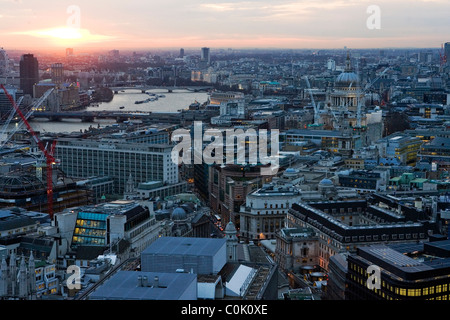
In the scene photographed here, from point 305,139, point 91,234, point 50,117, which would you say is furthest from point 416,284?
point 50,117

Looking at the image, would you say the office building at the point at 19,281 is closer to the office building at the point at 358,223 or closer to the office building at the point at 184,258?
the office building at the point at 184,258

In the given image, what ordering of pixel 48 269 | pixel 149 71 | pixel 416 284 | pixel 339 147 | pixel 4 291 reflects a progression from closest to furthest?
pixel 416 284, pixel 4 291, pixel 48 269, pixel 339 147, pixel 149 71

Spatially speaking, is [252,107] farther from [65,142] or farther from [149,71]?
[149,71]

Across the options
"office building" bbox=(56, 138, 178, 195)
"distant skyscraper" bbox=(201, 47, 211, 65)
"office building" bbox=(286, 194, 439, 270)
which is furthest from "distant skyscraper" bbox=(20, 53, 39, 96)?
"office building" bbox=(286, 194, 439, 270)

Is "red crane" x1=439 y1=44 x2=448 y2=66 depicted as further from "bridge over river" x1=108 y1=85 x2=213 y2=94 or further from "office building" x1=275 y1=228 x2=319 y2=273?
"office building" x1=275 y1=228 x2=319 y2=273

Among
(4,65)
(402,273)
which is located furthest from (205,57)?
(402,273)
